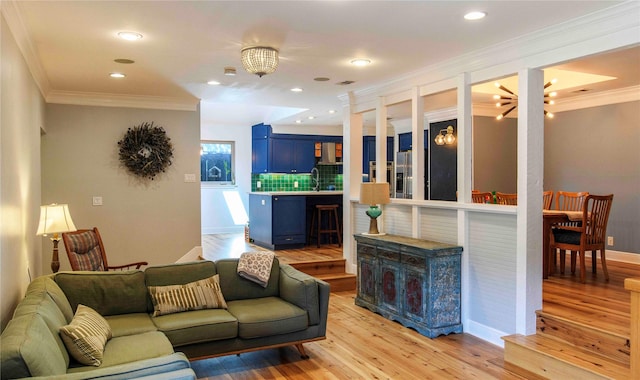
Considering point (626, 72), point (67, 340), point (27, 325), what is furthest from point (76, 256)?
point (626, 72)

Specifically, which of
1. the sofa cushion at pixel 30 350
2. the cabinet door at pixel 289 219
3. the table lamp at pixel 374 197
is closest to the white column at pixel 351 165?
the table lamp at pixel 374 197

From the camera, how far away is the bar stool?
841 centimetres

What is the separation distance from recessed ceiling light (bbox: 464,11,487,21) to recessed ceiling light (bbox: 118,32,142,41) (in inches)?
98.0

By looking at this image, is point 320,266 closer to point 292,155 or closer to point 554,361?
point 554,361

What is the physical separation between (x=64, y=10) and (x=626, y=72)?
5.68 metres

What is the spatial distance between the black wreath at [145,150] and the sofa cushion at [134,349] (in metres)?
3.78

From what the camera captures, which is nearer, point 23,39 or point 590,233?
point 23,39

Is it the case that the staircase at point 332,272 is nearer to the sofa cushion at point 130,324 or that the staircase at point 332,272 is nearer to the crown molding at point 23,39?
the sofa cushion at point 130,324

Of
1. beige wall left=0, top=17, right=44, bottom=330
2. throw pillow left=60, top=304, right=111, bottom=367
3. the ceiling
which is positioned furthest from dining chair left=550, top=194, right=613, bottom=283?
beige wall left=0, top=17, right=44, bottom=330

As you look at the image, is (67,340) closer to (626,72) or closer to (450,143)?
(626,72)

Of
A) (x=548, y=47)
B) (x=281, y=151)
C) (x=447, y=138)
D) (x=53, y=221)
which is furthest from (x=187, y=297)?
(x=281, y=151)

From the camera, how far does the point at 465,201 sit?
470 centimetres

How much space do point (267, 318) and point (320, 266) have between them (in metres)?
2.81

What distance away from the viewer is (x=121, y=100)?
6609mm
